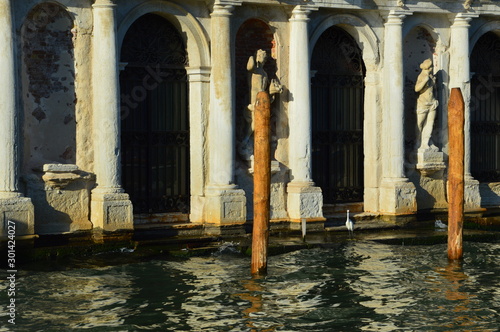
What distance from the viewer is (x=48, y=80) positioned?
15.5 meters

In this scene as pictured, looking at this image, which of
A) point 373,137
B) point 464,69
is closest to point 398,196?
point 373,137

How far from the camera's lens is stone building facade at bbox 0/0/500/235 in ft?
50.8

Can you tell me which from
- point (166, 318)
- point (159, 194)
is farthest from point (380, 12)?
point (166, 318)

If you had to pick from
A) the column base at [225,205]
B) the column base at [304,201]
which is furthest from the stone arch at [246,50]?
the column base at [304,201]

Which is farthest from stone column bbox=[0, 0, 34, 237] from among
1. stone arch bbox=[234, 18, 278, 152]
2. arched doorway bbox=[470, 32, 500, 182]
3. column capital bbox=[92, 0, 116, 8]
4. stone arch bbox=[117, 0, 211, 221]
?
arched doorway bbox=[470, 32, 500, 182]

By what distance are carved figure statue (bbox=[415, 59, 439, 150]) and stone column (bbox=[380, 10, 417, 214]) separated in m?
0.50

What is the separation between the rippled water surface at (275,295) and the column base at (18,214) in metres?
1.00

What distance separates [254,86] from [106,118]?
257 centimetres

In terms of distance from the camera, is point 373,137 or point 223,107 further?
point 373,137

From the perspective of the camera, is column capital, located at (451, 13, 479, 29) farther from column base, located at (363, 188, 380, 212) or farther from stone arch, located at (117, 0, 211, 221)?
stone arch, located at (117, 0, 211, 221)

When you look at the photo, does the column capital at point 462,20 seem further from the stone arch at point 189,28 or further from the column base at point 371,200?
the stone arch at point 189,28

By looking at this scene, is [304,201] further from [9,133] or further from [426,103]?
[9,133]

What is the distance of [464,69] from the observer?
62.7 ft

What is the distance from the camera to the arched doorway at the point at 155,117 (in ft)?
54.5
